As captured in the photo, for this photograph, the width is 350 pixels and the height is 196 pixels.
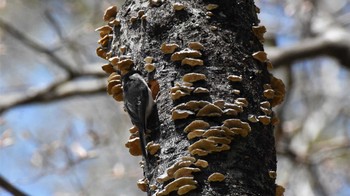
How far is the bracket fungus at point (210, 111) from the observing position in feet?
5.09

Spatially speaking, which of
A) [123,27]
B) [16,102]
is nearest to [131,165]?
[16,102]

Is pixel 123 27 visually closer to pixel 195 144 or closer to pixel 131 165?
pixel 195 144

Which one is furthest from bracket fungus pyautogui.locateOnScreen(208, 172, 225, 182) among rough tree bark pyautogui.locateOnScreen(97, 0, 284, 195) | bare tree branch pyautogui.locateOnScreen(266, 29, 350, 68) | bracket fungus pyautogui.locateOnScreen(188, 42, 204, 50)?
bare tree branch pyautogui.locateOnScreen(266, 29, 350, 68)

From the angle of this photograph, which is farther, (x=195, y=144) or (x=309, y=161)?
(x=309, y=161)

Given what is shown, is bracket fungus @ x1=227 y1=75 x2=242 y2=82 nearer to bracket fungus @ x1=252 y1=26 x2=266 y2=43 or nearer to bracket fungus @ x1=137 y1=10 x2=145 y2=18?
bracket fungus @ x1=252 y1=26 x2=266 y2=43

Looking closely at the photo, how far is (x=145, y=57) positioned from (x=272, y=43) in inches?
167

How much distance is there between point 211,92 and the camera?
5.24 ft

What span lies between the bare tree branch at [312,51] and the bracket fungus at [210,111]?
338 cm

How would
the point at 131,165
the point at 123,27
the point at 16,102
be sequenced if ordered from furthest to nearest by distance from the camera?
the point at 131,165, the point at 16,102, the point at 123,27

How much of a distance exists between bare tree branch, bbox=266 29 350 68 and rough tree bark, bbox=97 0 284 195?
3.12 m

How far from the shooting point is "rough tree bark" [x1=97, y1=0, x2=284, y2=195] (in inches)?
59.7

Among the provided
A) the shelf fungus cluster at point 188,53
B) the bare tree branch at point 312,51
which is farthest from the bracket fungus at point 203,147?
the bare tree branch at point 312,51

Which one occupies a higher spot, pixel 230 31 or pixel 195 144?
pixel 230 31

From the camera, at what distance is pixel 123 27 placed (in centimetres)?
183
